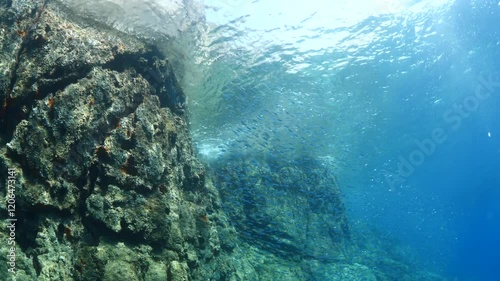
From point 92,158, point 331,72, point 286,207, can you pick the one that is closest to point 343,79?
point 331,72

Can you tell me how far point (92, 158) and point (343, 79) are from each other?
12.7 meters

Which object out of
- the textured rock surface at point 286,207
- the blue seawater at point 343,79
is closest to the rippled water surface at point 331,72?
the blue seawater at point 343,79

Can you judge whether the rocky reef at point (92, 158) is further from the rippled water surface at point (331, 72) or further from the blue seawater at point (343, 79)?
the blue seawater at point (343, 79)

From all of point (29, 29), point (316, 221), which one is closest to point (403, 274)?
point (316, 221)

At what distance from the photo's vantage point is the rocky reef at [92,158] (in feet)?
17.4

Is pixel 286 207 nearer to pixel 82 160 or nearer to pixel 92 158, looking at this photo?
pixel 92 158

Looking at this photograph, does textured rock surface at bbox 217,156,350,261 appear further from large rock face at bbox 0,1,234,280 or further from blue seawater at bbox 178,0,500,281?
large rock face at bbox 0,1,234,280

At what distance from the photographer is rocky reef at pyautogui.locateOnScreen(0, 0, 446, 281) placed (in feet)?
17.4

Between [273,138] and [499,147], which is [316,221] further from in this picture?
[499,147]

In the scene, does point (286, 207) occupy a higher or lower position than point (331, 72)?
lower

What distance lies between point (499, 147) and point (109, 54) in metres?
40.7

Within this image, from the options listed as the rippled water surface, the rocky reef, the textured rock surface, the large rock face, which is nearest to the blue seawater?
the rippled water surface

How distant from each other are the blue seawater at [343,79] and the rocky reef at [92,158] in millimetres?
3443

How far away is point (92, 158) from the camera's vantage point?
639 cm
